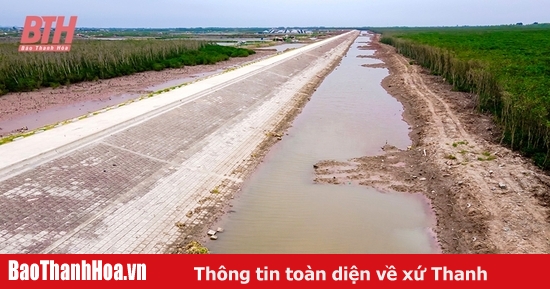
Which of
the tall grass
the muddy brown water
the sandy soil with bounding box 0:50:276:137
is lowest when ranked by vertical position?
the muddy brown water

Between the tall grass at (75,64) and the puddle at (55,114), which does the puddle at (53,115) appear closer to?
the puddle at (55,114)

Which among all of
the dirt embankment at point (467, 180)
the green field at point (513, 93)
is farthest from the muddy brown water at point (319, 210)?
the green field at point (513, 93)

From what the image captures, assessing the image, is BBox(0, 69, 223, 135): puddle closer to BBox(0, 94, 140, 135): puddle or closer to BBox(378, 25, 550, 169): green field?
BBox(0, 94, 140, 135): puddle

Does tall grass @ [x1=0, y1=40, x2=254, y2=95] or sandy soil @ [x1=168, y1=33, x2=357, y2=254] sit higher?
tall grass @ [x1=0, y1=40, x2=254, y2=95]

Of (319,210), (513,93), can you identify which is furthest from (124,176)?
(513,93)

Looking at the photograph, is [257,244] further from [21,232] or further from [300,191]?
[21,232]

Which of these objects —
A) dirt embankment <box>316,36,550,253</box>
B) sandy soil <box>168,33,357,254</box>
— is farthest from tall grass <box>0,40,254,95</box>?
dirt embankment <box>316,36,550,253</box>

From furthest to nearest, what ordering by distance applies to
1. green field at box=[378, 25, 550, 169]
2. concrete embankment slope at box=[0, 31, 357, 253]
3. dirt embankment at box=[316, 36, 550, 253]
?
green field at box=[378, 25, 550, 169]
dirt embankment at box=[316, 36, 550, 253]
concrete embankment slope at box=[0, 31, 357, 253]

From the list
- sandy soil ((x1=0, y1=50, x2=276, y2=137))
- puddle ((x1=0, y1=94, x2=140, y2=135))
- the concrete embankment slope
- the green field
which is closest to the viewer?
the concrete embankment slope

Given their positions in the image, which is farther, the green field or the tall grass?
the tall grass
